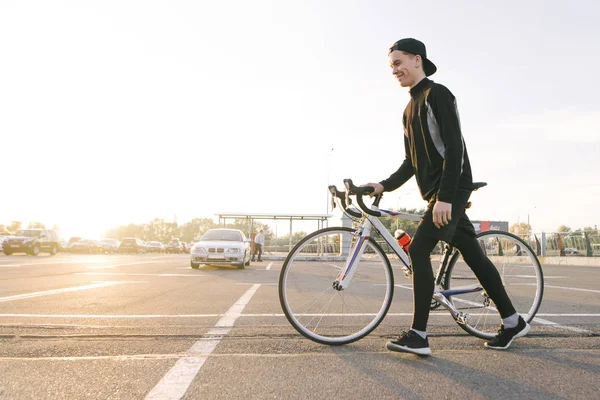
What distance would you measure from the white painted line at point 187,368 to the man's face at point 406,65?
2.21 m

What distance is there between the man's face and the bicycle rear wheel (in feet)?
4.34

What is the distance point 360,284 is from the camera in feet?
10.8

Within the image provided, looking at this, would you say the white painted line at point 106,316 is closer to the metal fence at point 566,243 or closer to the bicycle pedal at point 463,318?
the bicycle pedal at point 463,318

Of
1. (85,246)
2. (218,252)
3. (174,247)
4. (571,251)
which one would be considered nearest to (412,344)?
(218,252)

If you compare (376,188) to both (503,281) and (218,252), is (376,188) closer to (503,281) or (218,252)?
(503,281)

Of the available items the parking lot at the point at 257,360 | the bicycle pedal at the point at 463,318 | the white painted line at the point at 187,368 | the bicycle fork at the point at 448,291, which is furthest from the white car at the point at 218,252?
the bicycle pedal at the point at 463,318

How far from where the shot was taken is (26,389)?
2098 millimetres

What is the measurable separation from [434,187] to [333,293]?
110 centimetres

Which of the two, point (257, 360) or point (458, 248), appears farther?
point (458, 248)

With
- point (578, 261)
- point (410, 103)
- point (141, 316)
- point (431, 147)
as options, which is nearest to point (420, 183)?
point (431, 147)

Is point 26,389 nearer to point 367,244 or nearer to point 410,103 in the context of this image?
point 367,244

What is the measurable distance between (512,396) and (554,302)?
4.24 m

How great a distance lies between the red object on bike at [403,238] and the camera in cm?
339

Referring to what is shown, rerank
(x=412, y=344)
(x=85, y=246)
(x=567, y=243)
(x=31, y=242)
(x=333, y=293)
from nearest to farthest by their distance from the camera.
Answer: (x=412, y=344) → (x=333, y=293) → (x=567, y=243) → (x=31, y=242) → (x=85, y=246)
